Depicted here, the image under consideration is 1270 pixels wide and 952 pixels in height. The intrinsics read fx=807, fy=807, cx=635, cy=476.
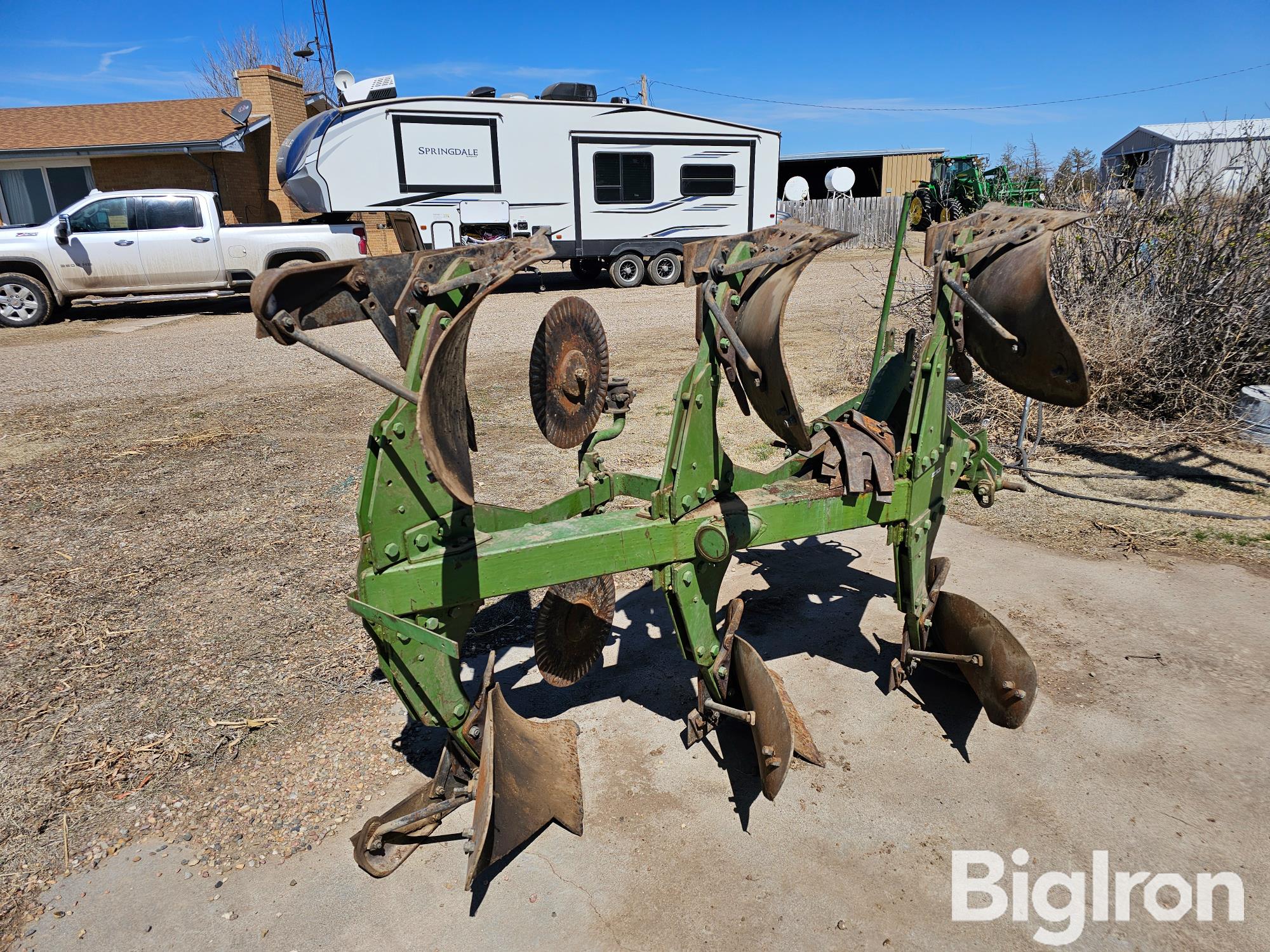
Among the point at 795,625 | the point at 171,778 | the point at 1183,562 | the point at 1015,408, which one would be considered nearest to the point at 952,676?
the point at 795,625

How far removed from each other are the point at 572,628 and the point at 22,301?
14.2 metres

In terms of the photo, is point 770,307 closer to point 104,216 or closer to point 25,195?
point 104,216

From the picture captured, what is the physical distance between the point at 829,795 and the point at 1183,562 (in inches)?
118

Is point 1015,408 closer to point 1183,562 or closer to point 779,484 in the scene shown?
point 1183,562

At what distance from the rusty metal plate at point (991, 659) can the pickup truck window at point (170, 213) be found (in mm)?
14192

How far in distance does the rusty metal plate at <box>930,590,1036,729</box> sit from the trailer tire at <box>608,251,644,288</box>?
14.8m

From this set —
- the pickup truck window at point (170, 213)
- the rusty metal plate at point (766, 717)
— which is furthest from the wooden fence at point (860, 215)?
the rusty metal plate at point (766, 717)

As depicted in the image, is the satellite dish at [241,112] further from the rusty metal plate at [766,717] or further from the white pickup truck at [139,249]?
the rusty metal plate at [766,717]

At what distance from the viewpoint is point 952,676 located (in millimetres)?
3465

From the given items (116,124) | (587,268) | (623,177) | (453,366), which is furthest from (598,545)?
(116,124)

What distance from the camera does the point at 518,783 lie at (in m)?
2.63

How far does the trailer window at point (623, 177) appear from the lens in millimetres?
16047

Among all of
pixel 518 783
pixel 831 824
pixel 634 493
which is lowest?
pixel 831 824

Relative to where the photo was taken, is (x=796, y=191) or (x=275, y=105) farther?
(x=796, y=191)
